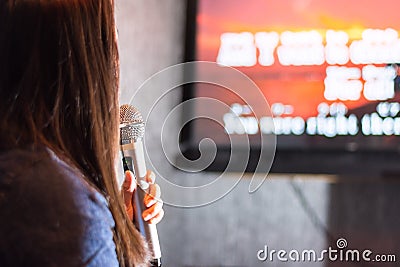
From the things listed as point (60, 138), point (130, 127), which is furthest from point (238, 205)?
point (60, 138)

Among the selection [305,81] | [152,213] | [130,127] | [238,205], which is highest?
[305,81]

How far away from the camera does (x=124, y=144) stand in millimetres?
1199

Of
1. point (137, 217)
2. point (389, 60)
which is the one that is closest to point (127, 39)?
point (389, 60)

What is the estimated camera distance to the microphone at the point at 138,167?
1.16 m

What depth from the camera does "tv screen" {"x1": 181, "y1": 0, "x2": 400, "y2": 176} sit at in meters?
1.79

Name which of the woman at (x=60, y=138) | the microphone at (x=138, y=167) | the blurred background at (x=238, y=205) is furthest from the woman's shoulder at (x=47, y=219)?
the blurred background at (x=238, y=205)

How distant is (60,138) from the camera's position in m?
0.80

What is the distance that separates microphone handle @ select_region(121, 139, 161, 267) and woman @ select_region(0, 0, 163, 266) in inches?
9.5

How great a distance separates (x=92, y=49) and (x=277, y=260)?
1205mm

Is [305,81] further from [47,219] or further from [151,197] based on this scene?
[47,219]

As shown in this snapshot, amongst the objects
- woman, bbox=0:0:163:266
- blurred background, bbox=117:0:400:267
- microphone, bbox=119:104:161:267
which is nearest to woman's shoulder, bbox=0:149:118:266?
woman, bbox=0:0:163:266

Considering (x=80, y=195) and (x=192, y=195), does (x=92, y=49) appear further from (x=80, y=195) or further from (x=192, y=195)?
(x=192, y=195)

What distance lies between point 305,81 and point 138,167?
799 millimetres

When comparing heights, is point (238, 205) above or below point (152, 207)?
below
